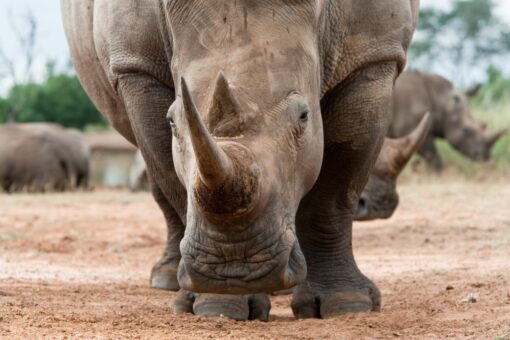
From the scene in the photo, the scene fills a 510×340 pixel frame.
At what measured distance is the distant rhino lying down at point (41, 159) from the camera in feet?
58.5

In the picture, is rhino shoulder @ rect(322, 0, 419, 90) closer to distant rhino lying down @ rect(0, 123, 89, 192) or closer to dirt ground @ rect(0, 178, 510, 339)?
dirt ground @ rect(0, 178, 510, 339)

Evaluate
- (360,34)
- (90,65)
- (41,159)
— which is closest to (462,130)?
(41,159)

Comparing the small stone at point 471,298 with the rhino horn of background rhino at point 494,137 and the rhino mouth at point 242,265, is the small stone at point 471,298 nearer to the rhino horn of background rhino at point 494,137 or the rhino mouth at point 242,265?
the rhino mouth at point 242,265

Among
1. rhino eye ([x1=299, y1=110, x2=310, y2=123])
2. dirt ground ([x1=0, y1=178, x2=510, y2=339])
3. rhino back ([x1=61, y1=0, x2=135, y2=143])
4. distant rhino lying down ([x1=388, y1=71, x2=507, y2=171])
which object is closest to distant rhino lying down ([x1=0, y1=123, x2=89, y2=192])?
dirt ground ([x1=0, y1=178, x2=510, y2=339])

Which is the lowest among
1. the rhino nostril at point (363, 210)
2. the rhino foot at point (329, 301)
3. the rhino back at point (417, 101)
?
the rhino foot at point (329, 301)

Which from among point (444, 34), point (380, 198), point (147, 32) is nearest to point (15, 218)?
point (380, 198)

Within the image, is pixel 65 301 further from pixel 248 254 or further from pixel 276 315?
pixel 248 254

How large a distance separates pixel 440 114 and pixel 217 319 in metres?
15.1

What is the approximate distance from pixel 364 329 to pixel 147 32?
5.39ft

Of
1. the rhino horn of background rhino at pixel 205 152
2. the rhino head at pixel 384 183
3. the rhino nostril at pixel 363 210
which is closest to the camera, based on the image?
the rhino horn of background rhino at pixel 205 152

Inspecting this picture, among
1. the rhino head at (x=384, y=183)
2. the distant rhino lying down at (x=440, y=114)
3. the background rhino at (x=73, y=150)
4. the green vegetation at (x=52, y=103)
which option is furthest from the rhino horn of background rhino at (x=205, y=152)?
the green vegetation at (x=52, y=103)

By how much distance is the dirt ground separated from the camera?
4801 mm

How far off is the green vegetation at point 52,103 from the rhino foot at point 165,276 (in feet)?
74.4

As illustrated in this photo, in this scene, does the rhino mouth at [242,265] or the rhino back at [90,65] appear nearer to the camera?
the rhino mouth at [242,265]
